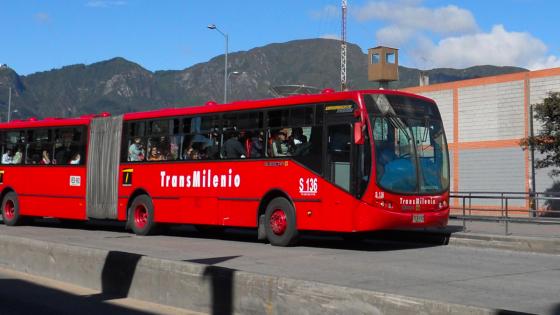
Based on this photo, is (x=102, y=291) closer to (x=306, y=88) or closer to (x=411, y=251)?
(x=411, y=251)

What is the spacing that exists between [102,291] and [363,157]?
6.08m

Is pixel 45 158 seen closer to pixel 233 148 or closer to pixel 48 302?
pixel 233 148

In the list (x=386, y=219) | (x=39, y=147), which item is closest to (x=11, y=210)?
(x=39, y=147)

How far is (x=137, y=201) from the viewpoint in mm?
19578

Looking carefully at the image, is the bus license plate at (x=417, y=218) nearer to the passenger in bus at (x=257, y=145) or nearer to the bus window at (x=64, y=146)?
the passenger in bus at (x=257, y=145)

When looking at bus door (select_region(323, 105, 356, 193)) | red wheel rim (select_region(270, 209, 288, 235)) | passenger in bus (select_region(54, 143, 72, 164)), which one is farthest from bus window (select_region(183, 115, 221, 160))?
passenger in bus (select_region(54, 143, 72, 164))

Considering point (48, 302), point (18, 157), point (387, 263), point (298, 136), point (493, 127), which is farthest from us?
point (493, 127)

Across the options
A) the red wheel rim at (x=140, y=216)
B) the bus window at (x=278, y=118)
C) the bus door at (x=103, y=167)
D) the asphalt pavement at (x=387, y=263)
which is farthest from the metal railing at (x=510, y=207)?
the bus door at (x=103, y=167)

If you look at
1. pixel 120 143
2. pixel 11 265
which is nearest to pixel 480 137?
pixel 120 143

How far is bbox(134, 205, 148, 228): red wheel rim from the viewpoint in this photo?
63.8ft

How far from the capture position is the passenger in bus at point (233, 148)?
16781 mm

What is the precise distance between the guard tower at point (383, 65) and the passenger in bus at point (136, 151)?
27.2 meters

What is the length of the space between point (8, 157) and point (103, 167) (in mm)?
4866

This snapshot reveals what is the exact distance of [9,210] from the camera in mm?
23406
